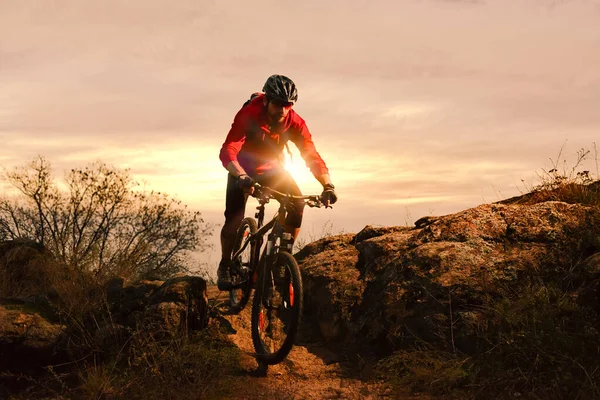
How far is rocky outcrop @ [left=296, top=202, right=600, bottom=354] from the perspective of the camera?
6137 mm

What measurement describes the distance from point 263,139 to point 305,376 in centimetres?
257

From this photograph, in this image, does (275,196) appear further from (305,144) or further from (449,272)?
(449,272)

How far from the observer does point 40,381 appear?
621 cm

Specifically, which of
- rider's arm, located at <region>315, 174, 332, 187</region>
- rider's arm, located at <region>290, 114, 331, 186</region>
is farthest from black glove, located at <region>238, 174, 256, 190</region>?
rider's arm, located at <region>290, 114, 331, 186</region>

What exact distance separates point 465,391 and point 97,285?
4.54m

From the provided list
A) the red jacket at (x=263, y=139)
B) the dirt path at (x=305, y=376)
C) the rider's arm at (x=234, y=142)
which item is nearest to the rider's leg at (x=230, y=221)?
the red jacket at (x=263, y=139)

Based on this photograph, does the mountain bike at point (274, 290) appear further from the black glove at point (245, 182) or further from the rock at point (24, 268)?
the rock at point (24, 268)

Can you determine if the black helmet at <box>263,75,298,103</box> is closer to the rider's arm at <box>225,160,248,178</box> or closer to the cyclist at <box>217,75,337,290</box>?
the cyclist at <box>217,75,337,290</box>

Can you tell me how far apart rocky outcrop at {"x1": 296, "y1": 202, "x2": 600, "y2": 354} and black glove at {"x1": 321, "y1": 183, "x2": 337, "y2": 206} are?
1.30m

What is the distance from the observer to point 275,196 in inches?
243

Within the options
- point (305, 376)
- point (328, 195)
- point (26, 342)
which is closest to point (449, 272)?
point (328, 195)

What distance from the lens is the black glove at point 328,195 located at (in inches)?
241

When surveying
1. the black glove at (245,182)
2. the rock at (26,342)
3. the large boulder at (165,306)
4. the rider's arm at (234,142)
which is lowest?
the rock at (26,342)

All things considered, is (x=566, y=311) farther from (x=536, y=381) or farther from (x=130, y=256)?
(x=130, y=256)
